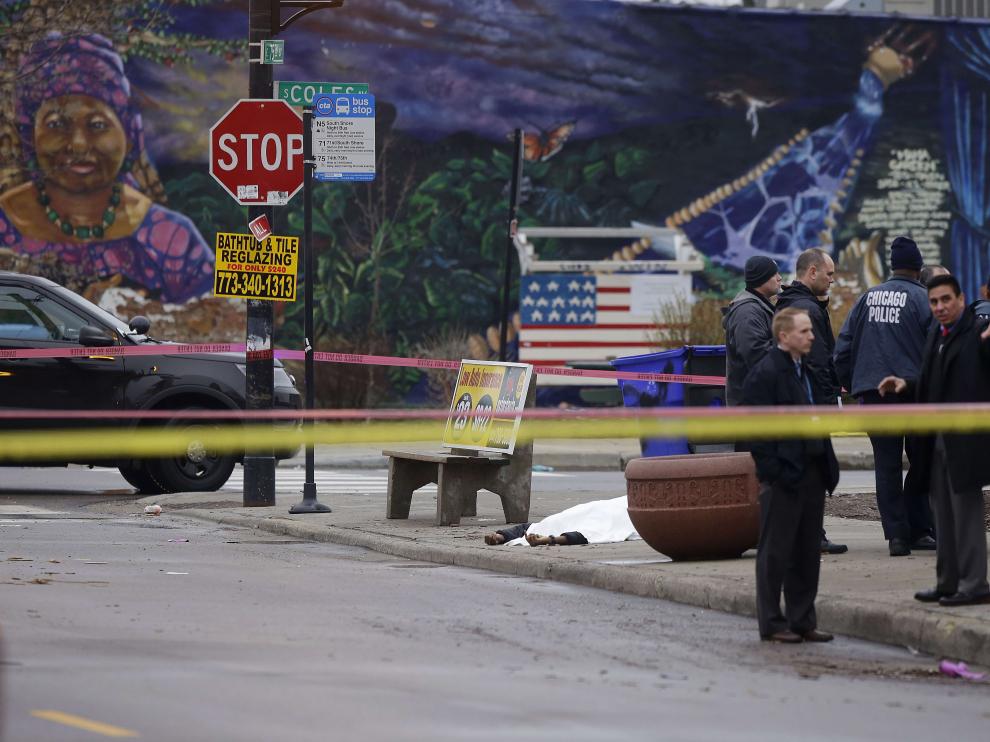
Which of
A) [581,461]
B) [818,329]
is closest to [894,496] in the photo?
[818,329]

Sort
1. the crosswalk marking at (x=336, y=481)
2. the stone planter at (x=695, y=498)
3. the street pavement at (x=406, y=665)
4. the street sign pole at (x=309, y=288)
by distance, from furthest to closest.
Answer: the crosswalk marking at (x=336, y=481) < the street sign pole at (x=309, y=288) < the stone planter at (x=695, y=498) < the street pavement at (x=406, y=665)

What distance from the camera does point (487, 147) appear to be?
34.8m

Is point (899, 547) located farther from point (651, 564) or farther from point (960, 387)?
point (960, 387)

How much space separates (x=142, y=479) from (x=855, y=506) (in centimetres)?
672

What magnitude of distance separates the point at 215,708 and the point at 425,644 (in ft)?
6.28

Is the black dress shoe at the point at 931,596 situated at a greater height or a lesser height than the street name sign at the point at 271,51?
lesser

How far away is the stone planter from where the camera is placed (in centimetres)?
1149

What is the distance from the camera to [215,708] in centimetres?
695

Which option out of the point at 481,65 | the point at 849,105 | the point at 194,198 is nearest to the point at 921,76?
the point at 849,105

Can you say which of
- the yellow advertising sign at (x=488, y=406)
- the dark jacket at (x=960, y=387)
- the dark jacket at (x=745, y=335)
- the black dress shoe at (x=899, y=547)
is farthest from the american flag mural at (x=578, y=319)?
the dark jacket at (x=960, y=387)

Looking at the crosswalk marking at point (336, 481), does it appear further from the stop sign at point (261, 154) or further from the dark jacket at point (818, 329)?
the dark jacket at point (818, 329)

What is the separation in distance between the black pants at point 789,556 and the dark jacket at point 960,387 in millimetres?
820

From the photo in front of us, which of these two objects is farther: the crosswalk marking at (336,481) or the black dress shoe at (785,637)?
the crosswalk marking at (336,481)

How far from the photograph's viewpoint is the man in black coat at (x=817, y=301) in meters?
12.1
